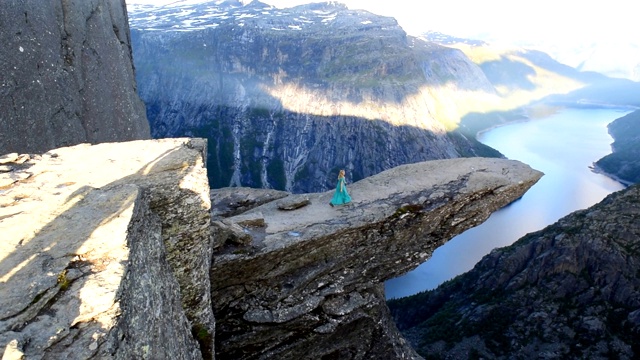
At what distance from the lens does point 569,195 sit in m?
118

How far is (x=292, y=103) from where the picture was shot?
154875 millimetres

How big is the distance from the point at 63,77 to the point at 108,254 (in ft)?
47.3

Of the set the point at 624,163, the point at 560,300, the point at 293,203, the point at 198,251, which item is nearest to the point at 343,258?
the point at 293,203

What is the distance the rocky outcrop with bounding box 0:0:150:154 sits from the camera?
50.6 ft

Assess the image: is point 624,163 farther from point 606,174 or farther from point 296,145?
point 296,145

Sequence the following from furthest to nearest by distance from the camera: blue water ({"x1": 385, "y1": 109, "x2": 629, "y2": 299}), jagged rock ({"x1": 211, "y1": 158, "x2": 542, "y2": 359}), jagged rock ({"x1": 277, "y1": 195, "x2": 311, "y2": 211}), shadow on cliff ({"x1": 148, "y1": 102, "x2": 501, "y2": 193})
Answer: shadow on cliff ({"x1": 148, "y1": 102, "x2": 501, "y2": 193}), blue water ({"x1": 385, "y1": 109, "x2": 629, "y2": 299}), jagged rock ({"x1": 277, "y1": 195, "x2": 311, "y2": 211}), jagged rock ({"x1": 211, "y1": 158, "x2": 542, "y2": 359})

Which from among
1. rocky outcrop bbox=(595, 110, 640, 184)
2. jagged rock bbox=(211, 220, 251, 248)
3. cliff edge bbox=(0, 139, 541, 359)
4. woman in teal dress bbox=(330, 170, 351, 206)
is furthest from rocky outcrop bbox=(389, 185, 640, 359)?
rocky outcrop bbox=(595, 110, 640, 184)

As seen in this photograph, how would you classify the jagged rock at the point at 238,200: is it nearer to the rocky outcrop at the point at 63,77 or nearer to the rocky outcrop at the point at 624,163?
the rocky outcrop at the point at 63,77

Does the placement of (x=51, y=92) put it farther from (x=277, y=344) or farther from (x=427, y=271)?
(x=427, y=271)

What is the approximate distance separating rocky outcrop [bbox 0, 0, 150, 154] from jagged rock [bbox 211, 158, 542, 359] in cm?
852

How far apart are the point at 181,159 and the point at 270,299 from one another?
8859 millimetres

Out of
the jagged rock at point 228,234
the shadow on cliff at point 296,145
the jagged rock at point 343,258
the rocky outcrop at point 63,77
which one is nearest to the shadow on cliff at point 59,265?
the jagged rock at point 228,234

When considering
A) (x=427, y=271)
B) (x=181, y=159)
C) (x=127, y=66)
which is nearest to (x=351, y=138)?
(x=427, y=271)

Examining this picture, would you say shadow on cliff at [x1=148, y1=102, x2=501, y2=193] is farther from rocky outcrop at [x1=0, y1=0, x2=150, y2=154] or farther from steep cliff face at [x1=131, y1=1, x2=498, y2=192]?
rocky outcrop at [x1=0, y1=0, x2=150, y2=154]
